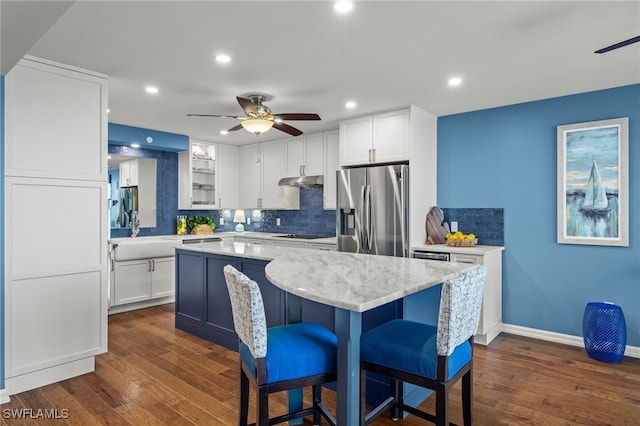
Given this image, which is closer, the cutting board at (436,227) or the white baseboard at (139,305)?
the cutting board at (436,227)

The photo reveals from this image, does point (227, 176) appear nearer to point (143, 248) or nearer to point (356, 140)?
point (143, 248)

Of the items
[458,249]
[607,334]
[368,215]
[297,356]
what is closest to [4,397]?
[297,356]

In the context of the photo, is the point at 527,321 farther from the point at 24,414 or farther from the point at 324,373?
the point at 24,414

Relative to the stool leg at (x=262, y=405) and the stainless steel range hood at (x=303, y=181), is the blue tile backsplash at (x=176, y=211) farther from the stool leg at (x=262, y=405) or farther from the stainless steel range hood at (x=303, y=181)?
the stool leg at (x=262, y=405)

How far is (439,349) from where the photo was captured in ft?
5.18

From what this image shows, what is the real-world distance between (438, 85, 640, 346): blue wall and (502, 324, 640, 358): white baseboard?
0.14 ft

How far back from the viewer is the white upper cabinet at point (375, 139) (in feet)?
13.7

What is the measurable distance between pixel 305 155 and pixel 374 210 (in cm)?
169

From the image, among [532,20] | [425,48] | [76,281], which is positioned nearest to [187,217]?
[76,281]

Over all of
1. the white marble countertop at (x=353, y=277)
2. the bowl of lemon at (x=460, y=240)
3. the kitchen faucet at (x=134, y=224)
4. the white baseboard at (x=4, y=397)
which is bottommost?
the white baseboard at (x=4, y=397)

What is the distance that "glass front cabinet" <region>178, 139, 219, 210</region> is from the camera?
5840 mm

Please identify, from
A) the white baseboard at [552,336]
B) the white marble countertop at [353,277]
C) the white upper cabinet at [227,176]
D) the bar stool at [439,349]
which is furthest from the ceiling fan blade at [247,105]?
the white baseboard at [552,336]

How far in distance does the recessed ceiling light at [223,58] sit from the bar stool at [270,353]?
1736mm

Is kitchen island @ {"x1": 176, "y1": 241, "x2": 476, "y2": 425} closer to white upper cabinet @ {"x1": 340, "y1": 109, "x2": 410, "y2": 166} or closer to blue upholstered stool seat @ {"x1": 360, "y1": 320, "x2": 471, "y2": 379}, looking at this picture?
blue upholstered stool seat @ {"x1": 360, "y1": 320, "x2": 471, "y2": 379}
